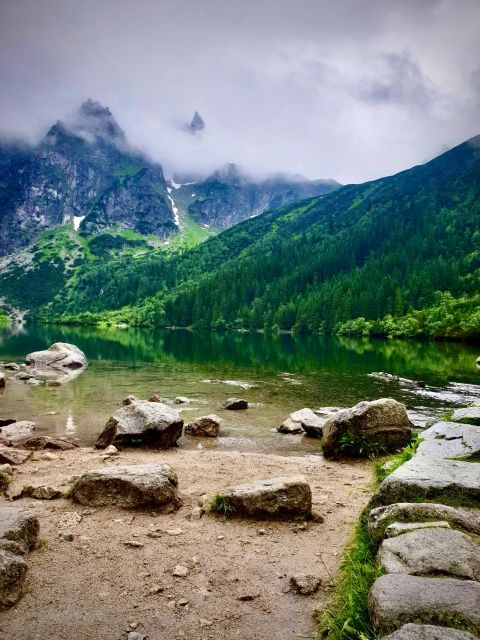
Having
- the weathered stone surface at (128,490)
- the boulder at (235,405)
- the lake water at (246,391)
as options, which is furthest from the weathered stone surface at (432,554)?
the boulder at (235,405)

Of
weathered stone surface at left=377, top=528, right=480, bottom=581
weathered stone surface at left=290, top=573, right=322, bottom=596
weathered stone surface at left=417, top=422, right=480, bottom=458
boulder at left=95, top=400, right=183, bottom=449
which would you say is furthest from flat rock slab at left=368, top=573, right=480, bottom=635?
boulder at left=95, top=400, right=183, bottom=449

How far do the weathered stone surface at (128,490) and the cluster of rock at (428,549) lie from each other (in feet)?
17.9

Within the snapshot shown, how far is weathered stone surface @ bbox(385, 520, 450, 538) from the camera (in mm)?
7494

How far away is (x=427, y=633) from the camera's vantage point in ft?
15.4

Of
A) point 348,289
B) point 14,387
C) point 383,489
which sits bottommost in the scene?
point 14,387

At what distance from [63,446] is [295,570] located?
1459 centimetres

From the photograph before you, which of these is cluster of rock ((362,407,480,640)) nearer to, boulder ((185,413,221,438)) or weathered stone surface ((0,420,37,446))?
boulder ((185,413,221,438))

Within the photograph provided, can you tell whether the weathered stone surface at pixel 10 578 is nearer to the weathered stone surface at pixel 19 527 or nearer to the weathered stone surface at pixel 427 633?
the weathered stone surface at pixel 19 527

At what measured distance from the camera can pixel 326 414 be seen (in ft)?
91.1

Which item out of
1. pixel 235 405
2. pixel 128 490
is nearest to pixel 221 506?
pixel 128 490

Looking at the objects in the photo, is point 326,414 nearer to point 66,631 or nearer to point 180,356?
point 66,631

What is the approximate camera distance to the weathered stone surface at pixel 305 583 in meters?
7.87

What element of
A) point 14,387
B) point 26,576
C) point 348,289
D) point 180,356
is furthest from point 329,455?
point 348,289

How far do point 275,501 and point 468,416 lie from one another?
870 centimetres
